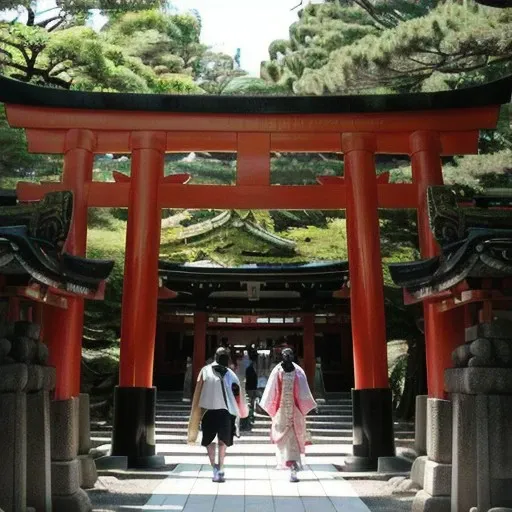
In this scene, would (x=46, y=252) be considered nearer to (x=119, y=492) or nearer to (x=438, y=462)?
(x=119, y=492)

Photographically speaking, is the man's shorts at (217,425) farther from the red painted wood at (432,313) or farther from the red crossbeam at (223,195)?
the red crossbeam at (223,195)

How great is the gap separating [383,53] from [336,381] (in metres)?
9.24

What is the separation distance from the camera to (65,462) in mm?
6461

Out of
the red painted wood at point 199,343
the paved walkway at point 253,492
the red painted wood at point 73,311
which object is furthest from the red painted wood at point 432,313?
the red painted wood at point 199,343

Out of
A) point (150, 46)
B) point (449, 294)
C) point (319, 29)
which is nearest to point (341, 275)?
point (449, 294)

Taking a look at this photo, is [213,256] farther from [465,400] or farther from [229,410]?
[465,400]

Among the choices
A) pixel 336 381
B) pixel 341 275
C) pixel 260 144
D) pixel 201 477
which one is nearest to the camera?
pixel 201 477

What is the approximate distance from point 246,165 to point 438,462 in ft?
17.8

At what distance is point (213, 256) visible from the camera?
63.0 ft

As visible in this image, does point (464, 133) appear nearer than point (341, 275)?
Yes

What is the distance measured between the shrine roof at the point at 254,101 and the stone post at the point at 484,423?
→ 504 cm

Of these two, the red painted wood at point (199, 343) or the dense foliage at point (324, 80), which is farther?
the red painted wood at point (199, 343)

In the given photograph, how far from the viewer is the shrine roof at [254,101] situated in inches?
379

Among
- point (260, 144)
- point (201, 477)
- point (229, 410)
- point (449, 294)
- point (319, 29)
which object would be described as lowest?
point (201, 477)
